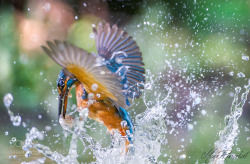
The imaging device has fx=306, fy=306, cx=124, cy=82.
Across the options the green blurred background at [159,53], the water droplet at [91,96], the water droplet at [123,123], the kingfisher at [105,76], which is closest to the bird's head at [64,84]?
the kingfisher at [105,76]

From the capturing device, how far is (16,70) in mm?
4035

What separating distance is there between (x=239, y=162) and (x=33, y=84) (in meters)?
2.61

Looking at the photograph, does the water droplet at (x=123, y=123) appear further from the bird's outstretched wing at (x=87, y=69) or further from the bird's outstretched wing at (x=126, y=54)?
the bird's outstretched wing at (x=126, y=54)

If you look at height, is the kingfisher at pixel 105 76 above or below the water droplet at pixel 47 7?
below

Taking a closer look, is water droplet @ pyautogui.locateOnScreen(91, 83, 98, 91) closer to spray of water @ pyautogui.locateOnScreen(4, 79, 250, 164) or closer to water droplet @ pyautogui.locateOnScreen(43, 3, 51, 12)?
spray of water @ pyautogui.locateOnScreen(4, 79, 250, 164)

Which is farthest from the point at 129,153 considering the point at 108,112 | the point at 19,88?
the point at 19,88

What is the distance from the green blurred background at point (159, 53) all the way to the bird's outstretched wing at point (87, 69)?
1.65 m

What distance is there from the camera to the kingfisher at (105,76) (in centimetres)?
134

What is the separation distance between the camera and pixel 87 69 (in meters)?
1.41

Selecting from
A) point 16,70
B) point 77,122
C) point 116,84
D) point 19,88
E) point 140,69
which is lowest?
point 77,122

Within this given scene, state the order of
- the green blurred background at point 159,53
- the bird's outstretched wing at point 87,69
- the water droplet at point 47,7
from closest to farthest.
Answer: the bird's outstretched wing at point 87,69 < the green blurred background at point 159,53 < the water droplet at point 47,7

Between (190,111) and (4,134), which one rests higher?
(190,111)

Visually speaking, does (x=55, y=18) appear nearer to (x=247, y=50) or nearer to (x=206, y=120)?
(x=206, y=120)

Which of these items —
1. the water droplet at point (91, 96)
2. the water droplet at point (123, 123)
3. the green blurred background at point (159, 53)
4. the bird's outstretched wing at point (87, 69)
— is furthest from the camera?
the green blurred background at point (159, 53)
